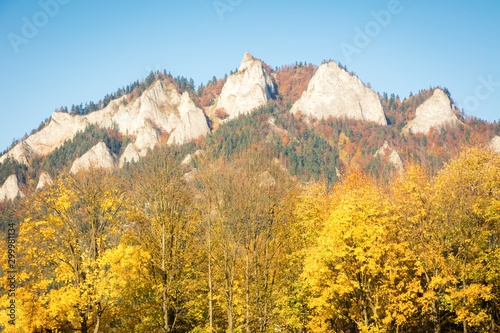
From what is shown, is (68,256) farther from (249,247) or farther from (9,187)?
(9,187)

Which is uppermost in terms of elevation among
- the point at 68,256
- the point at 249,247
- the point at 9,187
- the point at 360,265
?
the point at 9,187

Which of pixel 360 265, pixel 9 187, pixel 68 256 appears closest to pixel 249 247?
pixel 360 265

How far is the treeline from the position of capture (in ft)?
63.4

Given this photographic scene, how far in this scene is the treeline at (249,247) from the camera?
1933 cm

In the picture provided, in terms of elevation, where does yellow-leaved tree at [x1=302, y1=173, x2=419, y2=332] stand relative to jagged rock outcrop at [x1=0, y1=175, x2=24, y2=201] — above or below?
below

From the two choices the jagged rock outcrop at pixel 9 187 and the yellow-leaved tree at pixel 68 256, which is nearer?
the yellow-leaved tree at pixel 68 256

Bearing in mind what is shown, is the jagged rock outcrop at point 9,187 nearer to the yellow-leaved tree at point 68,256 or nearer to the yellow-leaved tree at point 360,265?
the yellow-leaved tree at point 68,256

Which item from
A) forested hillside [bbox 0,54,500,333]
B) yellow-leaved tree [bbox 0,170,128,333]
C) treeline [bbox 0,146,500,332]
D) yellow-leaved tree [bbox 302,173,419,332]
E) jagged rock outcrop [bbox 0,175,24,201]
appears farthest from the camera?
jagged rock outcrop [bbox 0,175,24,201]

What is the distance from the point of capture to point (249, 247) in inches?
854

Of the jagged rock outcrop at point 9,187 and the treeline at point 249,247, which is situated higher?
the jagged rock outcrop at point 9,187

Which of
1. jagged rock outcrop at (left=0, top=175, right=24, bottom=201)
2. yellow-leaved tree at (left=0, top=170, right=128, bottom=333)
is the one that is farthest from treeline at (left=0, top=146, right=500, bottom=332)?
jagged rock outcrop at (left=0, top=175, right=24, bottom=201)

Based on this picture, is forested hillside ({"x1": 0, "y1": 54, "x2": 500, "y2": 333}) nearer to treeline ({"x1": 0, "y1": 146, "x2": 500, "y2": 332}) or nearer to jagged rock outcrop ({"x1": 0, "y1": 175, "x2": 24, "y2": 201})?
treeline ({"x1": 0, "y1": 146, "x2": 500, "y2": 332})

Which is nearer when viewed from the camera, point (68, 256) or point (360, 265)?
point (68, 256)

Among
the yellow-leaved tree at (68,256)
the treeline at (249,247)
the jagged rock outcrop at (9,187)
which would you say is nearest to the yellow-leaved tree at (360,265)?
the treeline at (249,247)
